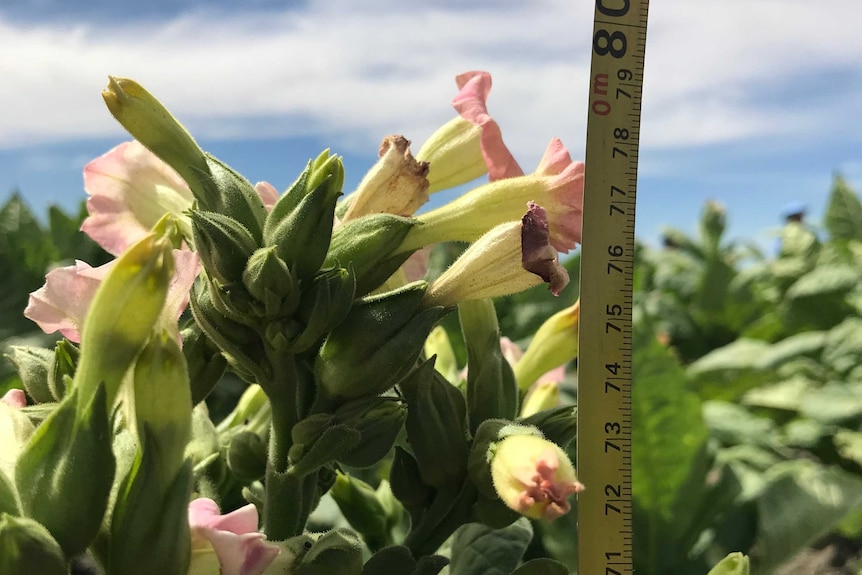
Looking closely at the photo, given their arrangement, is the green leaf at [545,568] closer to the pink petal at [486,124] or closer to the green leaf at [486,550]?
the green leaf at [486,550]

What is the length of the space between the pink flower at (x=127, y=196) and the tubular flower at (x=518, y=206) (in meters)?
0.16

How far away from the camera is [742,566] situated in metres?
0.44

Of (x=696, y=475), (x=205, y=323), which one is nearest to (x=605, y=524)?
(x=205, y=323)

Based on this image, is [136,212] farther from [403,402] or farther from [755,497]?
[755,497]

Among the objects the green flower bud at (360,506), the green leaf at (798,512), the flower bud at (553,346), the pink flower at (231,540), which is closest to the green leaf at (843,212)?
the green leaf at (798,512)

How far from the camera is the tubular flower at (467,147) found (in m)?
0.52

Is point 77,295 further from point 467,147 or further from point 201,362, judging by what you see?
point 467,147

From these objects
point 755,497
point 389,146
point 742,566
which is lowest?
point 755,497

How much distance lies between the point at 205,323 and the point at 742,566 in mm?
294

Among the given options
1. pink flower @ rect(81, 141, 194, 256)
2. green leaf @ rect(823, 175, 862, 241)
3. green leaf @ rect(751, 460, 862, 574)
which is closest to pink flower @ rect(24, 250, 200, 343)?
pink flower @ rect(81, 141, 194, 256)

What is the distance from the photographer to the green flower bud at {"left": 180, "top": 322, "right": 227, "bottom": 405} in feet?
1.54

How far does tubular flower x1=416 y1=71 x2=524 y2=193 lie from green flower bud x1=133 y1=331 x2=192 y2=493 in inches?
9.8

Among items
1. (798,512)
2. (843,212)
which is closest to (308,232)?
(798,512)

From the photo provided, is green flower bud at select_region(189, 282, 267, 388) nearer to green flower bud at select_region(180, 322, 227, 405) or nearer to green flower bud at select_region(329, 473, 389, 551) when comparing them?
green flower bud at select_region(180, 322, 227, 405)
